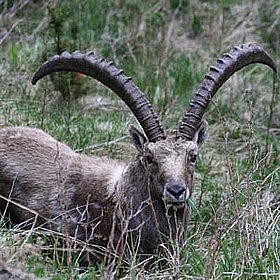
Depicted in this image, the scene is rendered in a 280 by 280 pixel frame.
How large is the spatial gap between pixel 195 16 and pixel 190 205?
7.84 metres

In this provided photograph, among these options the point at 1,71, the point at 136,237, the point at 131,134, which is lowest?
the point at 136,237

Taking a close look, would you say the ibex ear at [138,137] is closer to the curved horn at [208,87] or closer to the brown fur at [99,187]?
the brown fur at [99,187]

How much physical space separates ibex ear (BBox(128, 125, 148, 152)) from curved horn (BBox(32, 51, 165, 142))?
0.17m

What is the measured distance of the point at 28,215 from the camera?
7.69m

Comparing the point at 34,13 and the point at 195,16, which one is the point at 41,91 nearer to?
the point at 34,13

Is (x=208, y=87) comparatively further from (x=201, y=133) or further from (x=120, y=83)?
(x=120, y=83)

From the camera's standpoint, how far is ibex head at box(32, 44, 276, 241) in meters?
6.84

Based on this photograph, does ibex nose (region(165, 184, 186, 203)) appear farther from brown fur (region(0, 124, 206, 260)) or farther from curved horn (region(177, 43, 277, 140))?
curved horn (region(177, 43, 277, 140))

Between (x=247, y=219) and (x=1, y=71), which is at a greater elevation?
(x=1, y=71)

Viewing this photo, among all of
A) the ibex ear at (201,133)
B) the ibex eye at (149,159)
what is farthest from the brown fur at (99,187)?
the ibex ear at (201,133)

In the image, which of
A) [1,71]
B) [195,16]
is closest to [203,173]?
[1,71]

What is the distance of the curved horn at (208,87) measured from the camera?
730cm

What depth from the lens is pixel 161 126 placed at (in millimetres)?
7266

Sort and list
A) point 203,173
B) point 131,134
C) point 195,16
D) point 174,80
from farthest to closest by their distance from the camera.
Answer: point 195,16, point 174,80, point 203,173, point 131,134
